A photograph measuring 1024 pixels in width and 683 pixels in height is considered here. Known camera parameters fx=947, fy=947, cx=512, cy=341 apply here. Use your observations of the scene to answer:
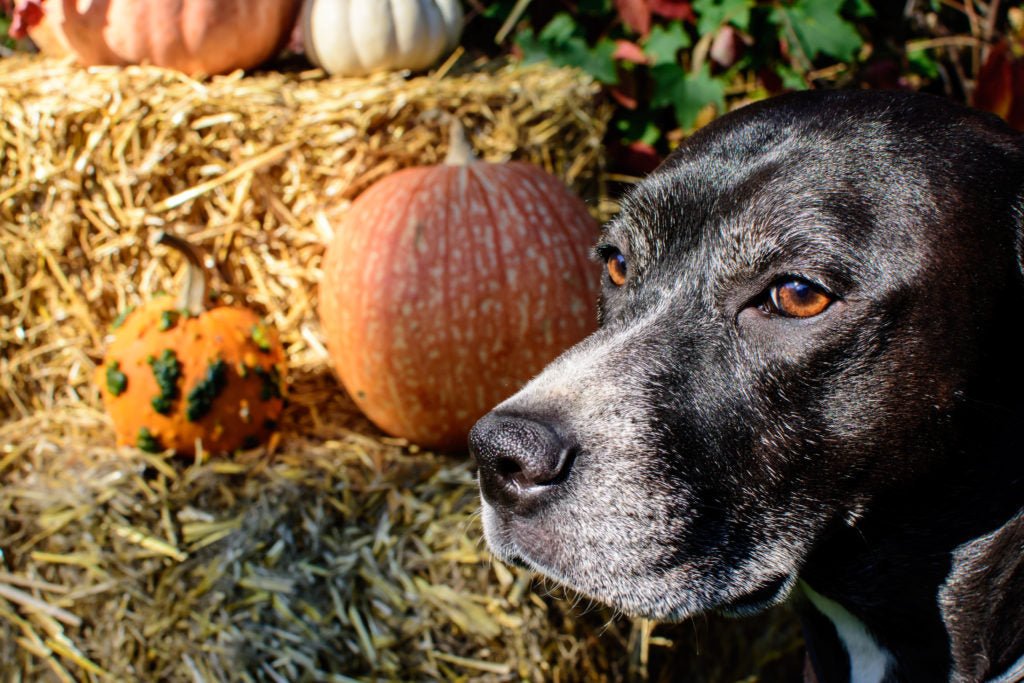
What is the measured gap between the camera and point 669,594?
1.94m

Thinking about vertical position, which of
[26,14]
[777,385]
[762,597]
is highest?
A: [26,14]

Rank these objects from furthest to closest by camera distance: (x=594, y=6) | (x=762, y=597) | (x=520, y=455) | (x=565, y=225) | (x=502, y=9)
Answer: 1. (x=502, y=9)
2. (x=594, y=6)
3. (x=565, y=225)
4. (x=762, y=597)
5. (x=520, y=455)

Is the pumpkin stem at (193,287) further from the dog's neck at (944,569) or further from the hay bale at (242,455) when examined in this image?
the dog's neck at (944,569)

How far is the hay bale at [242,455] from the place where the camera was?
3.06m

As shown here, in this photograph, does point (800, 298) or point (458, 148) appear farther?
point (458, 148)

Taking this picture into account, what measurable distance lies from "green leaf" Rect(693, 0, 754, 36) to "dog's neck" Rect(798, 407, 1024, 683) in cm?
278

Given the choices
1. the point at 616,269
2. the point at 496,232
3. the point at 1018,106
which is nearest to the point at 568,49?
the point at 496,232

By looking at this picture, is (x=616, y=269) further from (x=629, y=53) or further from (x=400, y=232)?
(x=629, y=53)

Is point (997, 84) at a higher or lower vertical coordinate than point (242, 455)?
higher

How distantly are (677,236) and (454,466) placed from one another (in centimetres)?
165

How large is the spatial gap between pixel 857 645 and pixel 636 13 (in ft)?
9.77

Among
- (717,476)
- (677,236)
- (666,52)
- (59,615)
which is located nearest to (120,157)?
(59,615)

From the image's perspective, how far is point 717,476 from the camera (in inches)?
74.7

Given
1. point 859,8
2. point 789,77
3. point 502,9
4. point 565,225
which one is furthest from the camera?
point 502,9
